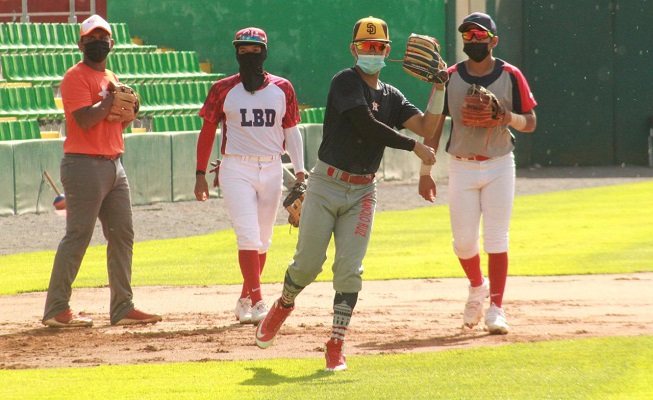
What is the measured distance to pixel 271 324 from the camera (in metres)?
7.16

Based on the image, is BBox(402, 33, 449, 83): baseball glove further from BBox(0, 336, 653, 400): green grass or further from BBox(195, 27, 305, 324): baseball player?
BBox(195, 27, 305, 324): baseball player

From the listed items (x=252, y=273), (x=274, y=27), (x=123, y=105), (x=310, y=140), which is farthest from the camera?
(x=274, y=27)

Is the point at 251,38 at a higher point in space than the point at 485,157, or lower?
higher

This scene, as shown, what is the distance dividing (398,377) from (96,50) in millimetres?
3447

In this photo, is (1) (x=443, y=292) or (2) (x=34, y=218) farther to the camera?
(2) (x=34, y=218)

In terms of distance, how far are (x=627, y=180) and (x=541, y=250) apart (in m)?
11.7

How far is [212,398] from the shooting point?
5.87m

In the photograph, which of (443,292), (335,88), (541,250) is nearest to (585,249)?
(541,250)

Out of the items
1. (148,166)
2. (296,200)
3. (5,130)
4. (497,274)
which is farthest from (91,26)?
(148,166)

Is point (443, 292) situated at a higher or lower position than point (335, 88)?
lower

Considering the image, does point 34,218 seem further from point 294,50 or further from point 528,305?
point 294,50

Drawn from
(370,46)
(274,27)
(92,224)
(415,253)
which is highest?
(370,46)

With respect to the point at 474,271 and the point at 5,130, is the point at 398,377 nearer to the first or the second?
the point at 474,271

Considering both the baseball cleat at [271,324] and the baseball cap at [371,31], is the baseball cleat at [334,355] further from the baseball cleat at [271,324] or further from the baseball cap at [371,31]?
the baseball cap at [371,31]
